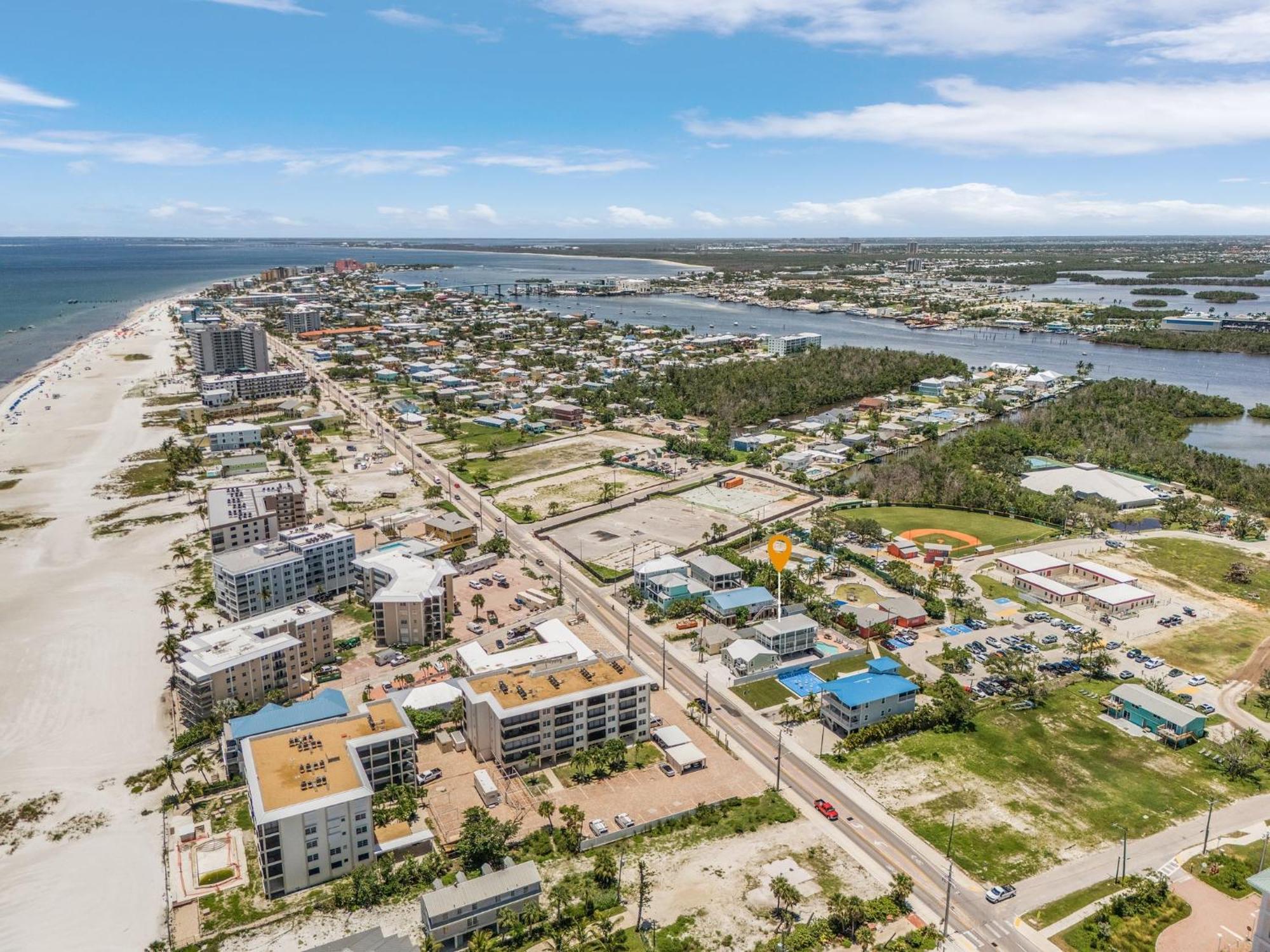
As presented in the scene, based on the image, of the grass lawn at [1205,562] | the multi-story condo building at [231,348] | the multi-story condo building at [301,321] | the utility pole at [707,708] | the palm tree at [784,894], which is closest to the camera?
the palm tree at [784,894]

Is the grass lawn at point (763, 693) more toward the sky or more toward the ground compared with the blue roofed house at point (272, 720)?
more toward the ground

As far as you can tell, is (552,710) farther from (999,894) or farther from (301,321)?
(301,321)

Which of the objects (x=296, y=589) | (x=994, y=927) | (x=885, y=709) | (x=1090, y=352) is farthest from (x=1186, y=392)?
(x=296, y=589)

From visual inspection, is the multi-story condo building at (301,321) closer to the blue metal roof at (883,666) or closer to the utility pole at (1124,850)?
the blue metal roof at (883,666)

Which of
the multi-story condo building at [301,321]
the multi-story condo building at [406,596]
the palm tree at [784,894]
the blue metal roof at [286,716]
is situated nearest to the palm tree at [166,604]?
the multi-story condo building at [406,596]

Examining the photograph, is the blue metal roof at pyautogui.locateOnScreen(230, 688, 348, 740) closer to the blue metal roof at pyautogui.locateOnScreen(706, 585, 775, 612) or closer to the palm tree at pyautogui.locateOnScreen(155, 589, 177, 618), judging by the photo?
the palm tree at pyautogui.locateOnScreen(155, 589, 177, 618)

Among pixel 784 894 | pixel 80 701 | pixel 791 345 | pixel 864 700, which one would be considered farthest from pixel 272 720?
pixel 791 345
